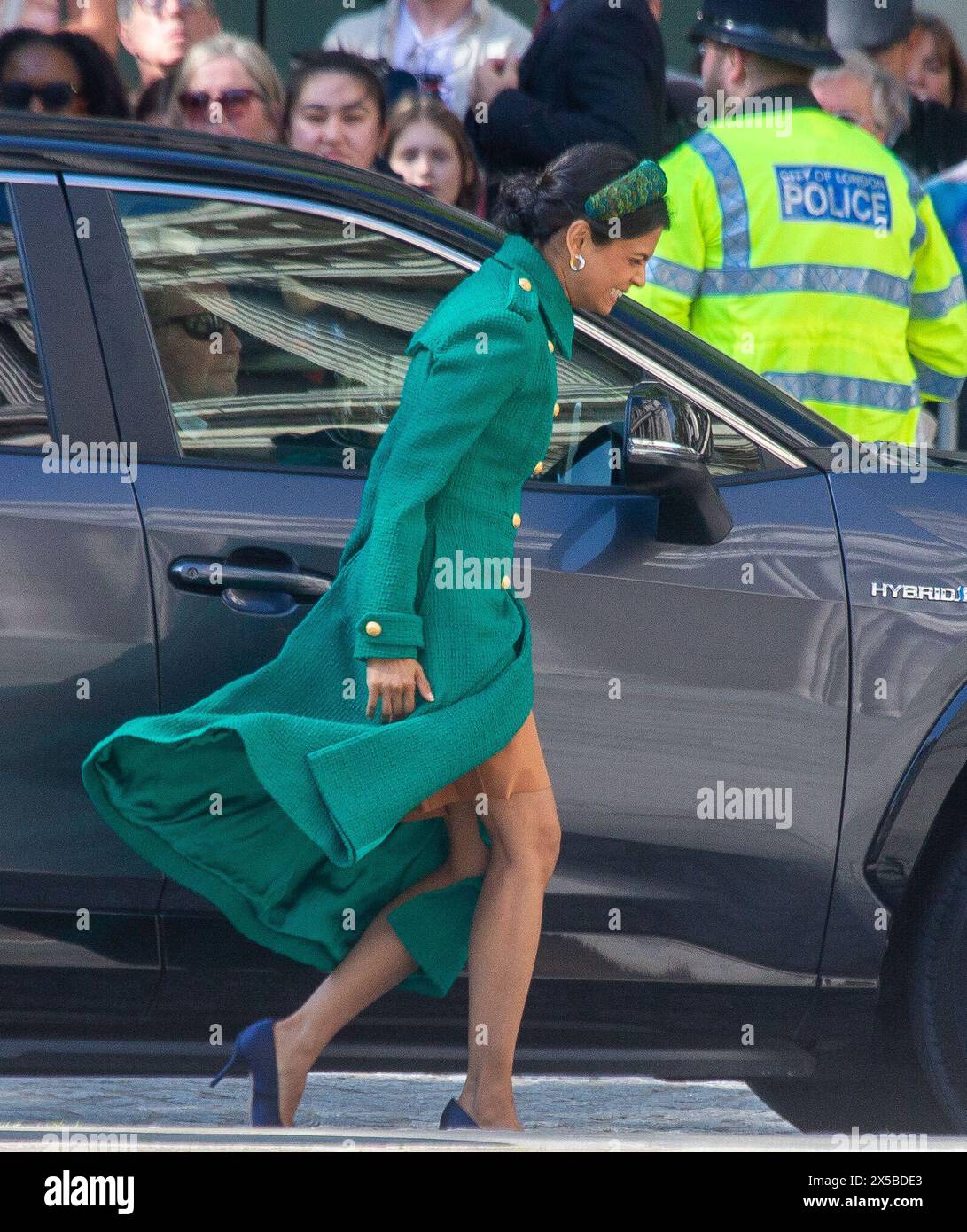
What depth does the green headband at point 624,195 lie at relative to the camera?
311 centimetres

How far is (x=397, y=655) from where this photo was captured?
2.97 meters

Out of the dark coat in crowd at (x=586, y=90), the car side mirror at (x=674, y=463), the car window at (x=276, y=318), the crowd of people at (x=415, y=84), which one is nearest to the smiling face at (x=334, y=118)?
the crowd of people at (x=415, y=84)

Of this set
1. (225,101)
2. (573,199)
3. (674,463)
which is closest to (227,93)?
(225,101)

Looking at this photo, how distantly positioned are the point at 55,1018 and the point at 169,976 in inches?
7.7

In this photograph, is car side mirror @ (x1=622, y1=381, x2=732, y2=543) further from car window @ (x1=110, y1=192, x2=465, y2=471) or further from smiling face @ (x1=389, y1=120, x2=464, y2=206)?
smiling face @ (x1=389, y1=120, x2=464, y2=206)

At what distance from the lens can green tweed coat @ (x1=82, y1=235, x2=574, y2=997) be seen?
117 inches

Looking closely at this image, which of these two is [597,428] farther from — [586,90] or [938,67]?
[938,67]

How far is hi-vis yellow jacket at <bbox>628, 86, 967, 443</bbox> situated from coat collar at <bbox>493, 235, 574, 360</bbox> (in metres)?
1.47

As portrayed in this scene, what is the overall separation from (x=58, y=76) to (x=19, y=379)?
2.16 m

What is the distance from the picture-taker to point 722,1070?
3391 millimetres

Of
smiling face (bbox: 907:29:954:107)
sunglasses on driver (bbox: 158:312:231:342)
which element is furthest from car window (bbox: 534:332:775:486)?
smiling face (bbox: 907:29:954:107)

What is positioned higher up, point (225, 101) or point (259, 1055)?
point (225, 101)
